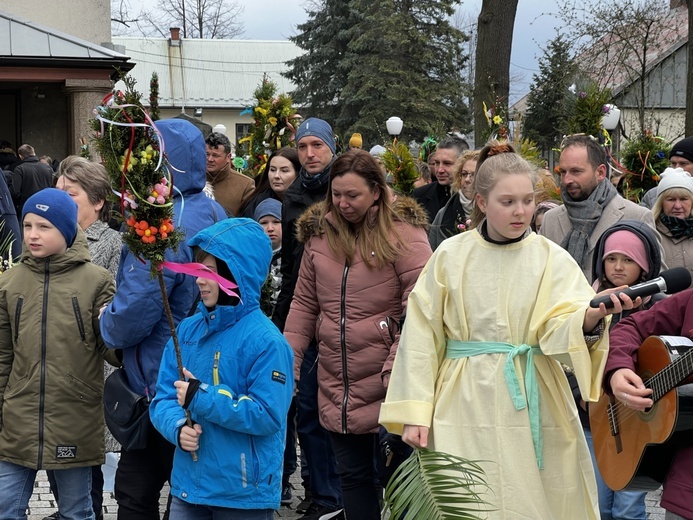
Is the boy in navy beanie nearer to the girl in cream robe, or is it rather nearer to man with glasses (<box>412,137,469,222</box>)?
the girl in cream robe

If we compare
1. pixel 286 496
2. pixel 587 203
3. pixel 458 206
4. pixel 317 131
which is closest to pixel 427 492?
pixel 587 203

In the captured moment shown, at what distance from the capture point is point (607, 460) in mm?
4379

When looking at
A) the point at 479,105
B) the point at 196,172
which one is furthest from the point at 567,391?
the point at 479,105

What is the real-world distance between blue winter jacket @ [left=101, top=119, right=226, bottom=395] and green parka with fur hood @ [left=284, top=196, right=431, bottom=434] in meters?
0.71

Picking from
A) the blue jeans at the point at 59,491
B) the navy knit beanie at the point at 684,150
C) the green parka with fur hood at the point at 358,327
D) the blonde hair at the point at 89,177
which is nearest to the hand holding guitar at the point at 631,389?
the green parka with fur hood at the point at 358,327

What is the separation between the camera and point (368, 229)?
537 cm

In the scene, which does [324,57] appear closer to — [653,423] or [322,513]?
[322,513]

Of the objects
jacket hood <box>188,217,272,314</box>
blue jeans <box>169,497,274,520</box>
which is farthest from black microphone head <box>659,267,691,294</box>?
blue jeans <box>169,497,274,520</box>

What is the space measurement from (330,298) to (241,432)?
1327 mm

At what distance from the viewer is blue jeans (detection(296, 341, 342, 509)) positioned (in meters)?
6.50

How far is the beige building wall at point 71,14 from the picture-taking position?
21.4 m

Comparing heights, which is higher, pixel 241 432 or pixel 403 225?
pixel 403 225

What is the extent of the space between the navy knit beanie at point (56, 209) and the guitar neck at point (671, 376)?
2.95 metres

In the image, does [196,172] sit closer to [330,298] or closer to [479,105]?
[330,298]
